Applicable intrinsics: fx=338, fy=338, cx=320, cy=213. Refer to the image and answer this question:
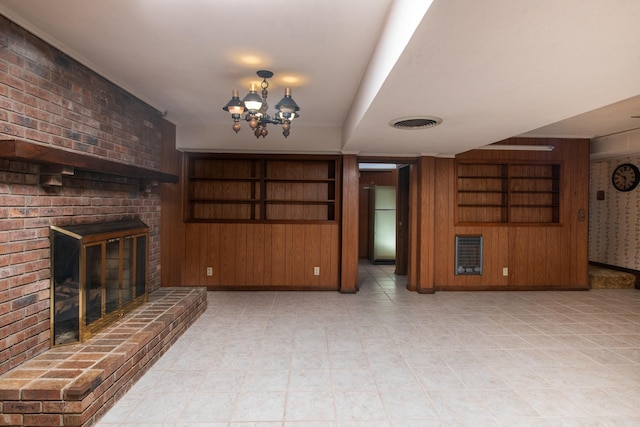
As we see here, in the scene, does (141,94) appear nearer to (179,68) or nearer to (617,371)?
(179,68)

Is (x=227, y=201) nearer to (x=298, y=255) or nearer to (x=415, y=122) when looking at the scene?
(x=298, y=255)

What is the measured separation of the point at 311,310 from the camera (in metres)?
4.13

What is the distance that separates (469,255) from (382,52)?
3.91 metres

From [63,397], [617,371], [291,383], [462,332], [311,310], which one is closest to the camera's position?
[63,397]

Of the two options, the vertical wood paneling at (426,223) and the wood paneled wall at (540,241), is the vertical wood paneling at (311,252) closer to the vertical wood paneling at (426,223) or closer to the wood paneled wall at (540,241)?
the vertical wood paneling at (426,223)

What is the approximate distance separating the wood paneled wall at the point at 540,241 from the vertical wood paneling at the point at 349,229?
1.30 meters

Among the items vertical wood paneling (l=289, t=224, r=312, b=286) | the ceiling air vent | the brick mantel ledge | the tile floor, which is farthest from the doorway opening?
the brick mantel ledge

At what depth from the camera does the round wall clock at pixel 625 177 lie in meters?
5.39

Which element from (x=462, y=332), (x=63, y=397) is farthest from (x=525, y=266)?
(x=63, y=397)

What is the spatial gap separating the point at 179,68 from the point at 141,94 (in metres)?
0.96

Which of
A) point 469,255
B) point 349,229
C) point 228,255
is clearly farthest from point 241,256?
point 469,255

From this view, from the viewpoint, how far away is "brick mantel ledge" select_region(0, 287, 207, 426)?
185 centimetres

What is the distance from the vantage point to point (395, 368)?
2.66 m

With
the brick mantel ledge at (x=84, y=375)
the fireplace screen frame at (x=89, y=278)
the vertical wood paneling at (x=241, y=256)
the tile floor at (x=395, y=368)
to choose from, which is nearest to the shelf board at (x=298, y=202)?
the vertical wood paneling at (x=241, y=256)
